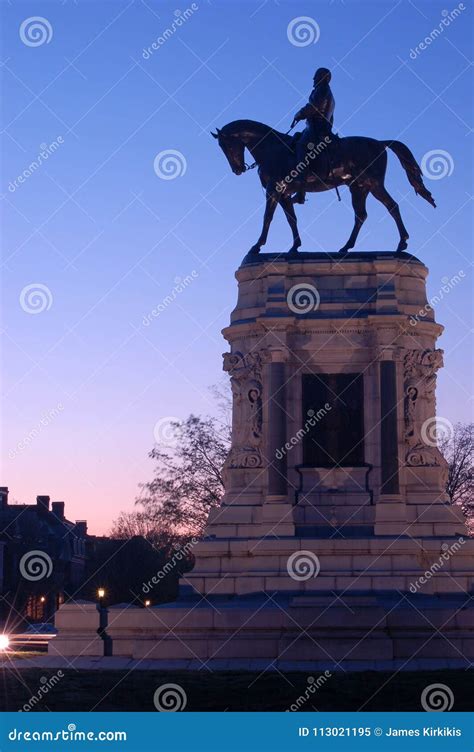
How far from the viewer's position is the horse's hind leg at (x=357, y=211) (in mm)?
40312

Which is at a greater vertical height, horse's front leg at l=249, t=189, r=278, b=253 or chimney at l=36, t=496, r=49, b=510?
chimney at l=36, t=496, r=49, b=510

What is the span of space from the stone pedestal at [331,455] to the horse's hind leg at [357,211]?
908mm

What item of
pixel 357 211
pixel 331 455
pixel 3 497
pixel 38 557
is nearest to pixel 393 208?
pixel 357 211

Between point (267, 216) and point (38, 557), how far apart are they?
55400mm

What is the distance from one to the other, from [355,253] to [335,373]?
3.40m

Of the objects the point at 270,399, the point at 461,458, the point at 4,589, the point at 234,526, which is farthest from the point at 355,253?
the point at 4,589

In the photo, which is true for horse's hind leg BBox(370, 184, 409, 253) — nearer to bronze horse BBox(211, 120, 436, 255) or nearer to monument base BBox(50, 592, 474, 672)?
bronze horse BBox(211, 120, 436, 255)

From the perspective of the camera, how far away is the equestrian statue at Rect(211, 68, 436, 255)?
130 ft

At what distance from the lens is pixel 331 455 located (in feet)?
124

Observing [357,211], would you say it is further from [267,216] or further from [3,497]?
[3,497]

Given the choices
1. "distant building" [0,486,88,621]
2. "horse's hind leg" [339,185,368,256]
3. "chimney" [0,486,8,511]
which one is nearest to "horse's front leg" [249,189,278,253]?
"horse's hind leg" [339,185,368,256]

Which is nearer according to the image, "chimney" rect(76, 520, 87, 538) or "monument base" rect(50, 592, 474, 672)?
"monument base" rect(50, 592, 474, 672)

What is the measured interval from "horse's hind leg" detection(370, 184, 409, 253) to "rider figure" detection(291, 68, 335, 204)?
193cm

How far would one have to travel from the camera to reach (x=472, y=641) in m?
32.8
